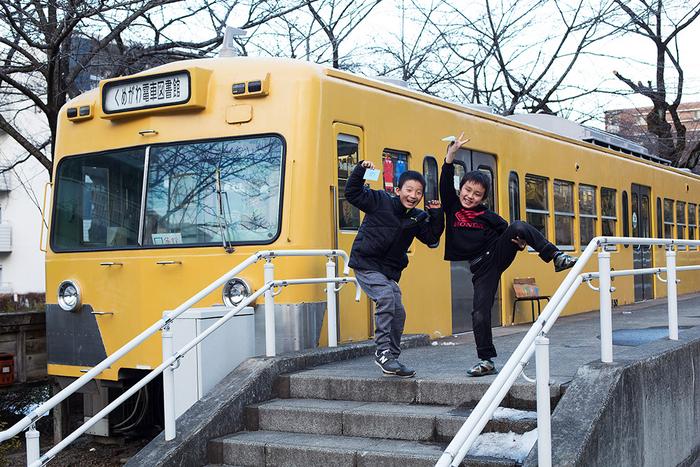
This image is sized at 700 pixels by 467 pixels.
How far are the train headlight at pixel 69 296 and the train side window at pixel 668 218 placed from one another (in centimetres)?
1259

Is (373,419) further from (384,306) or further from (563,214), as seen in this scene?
(563,214)

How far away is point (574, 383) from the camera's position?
18.2 ft

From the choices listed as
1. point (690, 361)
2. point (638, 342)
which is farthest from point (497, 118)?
point (690, 361)

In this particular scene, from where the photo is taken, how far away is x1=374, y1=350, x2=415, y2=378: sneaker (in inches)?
249

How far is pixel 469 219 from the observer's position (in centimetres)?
642

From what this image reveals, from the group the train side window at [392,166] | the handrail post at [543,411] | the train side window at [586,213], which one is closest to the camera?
the handrail post at [543,411]

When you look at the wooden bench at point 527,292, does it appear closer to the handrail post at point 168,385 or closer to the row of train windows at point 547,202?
the row of train windows at point 547,202

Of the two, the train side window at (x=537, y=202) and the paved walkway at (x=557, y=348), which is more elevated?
the train side window at (x=537, y=202)

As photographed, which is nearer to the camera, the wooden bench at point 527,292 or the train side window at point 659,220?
the wooden bench at point 527,292

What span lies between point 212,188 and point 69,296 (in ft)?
6.21

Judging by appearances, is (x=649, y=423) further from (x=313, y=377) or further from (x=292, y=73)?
(x=292, y=73)

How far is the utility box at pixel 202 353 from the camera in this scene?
662 cm

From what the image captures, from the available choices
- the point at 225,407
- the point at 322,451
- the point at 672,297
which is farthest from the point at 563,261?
the point at 225,407

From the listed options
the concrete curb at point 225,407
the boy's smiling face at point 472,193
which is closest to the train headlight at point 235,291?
the concrete curb at point 225,407
